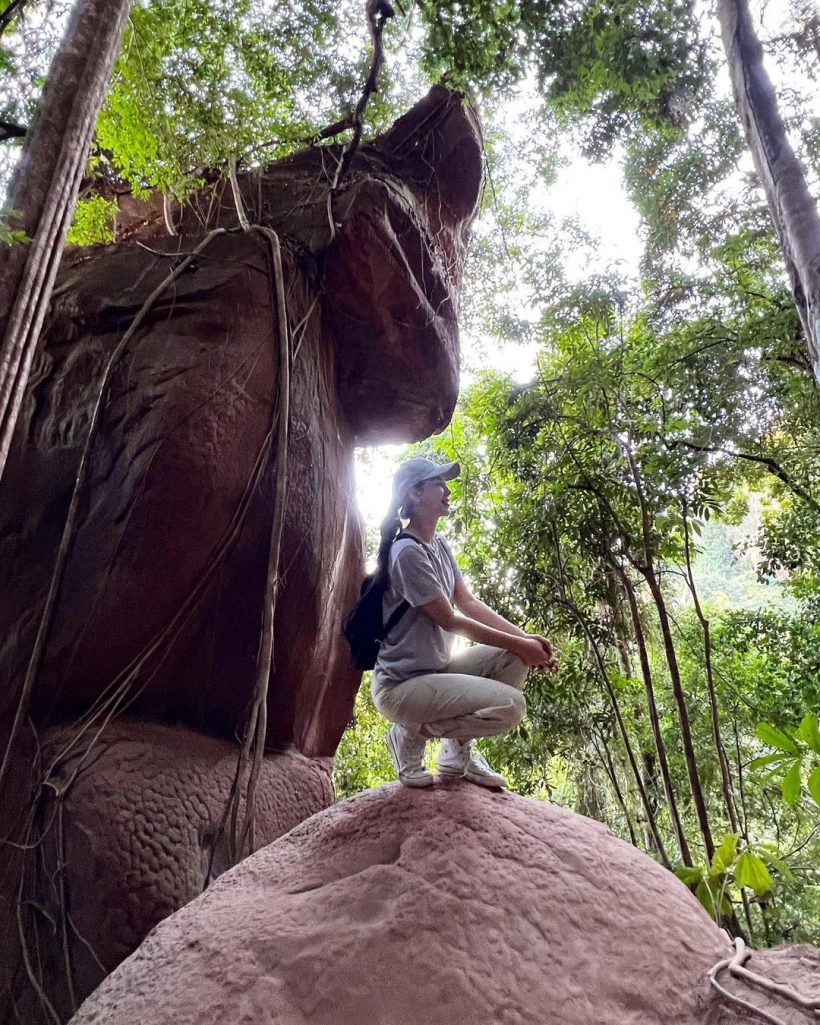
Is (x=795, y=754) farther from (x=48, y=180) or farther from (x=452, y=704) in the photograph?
(x=48, y=180)

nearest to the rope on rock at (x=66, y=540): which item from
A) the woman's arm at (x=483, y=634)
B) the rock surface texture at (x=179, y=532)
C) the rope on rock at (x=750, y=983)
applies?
the rock surface texture at (x=179, y=532)

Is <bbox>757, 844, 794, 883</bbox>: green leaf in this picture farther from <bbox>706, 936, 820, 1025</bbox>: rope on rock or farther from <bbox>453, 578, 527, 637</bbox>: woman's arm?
<bbox>453, 578, 527, 637</bbox>: woman's arm

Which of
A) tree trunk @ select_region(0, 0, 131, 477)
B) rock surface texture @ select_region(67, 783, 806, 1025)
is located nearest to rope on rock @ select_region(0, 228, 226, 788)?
tree trunk @ select_region(0, 0, 131, 477)

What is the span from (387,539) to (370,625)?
377 mm

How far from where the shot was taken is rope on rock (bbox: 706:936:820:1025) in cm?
173

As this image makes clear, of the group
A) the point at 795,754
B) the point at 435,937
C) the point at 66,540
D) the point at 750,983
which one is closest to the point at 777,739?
the point at 795,754

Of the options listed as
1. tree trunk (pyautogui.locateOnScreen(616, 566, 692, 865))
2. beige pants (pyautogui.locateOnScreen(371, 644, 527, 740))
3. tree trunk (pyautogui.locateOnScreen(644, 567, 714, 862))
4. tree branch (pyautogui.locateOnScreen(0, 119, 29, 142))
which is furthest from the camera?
tree trunk (pyautogui.locateOnScreen(616, 566, 692, 865))

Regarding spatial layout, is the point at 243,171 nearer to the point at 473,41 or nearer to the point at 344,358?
the point at 344,358

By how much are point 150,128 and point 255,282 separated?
1002 mm

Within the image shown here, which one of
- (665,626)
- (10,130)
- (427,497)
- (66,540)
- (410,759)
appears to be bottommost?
(410,759)

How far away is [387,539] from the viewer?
9.51 feet

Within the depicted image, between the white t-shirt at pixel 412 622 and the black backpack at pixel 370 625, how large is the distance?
0.08 ft

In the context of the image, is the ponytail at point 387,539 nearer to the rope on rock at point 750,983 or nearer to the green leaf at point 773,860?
the rope on rock at point 750,983

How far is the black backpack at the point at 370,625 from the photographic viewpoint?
2.79 m
